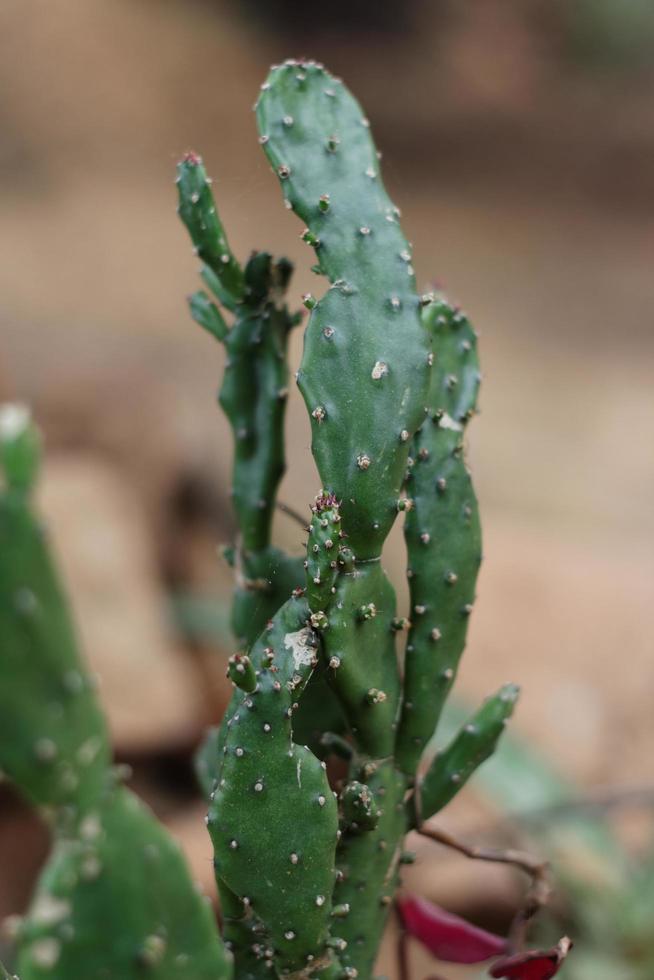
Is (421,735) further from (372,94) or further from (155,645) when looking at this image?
(372,94)

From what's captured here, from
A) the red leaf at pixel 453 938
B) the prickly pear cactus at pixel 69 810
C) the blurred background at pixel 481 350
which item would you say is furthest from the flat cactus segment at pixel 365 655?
the blurred background at pixel 481 350

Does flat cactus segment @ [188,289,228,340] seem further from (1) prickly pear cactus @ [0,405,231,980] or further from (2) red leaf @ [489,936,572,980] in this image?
(2) red leaf @ [489,936,572,980]

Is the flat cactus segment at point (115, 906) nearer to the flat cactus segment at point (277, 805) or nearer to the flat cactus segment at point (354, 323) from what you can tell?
the flat cactus segment at point (277, 805)

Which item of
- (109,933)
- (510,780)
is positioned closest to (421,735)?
(109,933)

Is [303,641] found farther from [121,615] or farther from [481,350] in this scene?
[481,350]

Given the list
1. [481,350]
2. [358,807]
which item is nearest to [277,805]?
[358,807]

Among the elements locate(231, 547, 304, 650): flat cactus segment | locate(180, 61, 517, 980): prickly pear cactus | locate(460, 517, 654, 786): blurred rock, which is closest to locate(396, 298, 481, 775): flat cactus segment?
locate(180, 61, 517, 980): prickly pear cactus

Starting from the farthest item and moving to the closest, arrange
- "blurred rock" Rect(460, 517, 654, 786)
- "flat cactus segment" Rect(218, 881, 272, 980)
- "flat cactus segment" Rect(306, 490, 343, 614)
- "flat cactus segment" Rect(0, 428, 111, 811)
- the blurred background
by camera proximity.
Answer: "blurred rock" Rect(460, 517, 654, 786) < the blurred background < "flat cactus segment" Rect(218, 881, 272, 980) < "flat cactus segment" Rect(306, 490, 343, 614) < "flat cactus segment" Rect(0, 428, 111, 811)
